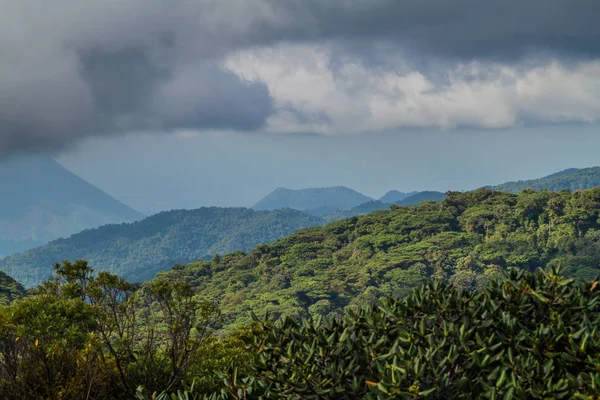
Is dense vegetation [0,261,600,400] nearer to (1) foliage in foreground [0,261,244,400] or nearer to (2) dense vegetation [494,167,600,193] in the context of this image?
(1) foliage in foreground [0,261,244,400]

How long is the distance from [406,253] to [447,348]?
223 ft

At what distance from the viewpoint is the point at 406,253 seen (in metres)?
70.2

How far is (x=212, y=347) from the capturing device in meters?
8.78

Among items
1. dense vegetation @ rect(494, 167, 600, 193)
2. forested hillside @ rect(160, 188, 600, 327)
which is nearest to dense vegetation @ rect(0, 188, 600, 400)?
forested hillside @ rect(160, 188, 600, 327)

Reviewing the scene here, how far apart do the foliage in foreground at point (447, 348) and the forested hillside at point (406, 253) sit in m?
53.2

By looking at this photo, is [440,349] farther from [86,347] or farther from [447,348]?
[86,347]

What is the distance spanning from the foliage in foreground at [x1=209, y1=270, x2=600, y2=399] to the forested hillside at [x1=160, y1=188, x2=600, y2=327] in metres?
53.2

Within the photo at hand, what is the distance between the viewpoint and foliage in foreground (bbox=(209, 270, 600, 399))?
10.3 ft

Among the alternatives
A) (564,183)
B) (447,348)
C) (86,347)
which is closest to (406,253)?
(86,347)

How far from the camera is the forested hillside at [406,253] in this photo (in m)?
63.1

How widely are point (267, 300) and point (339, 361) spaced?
2502 inches

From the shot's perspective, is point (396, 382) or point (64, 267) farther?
point (64, 267)

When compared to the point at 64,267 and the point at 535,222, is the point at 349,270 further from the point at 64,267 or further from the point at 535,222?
the point at 64,267

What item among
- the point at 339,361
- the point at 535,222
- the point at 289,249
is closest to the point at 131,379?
the point at 339,361
